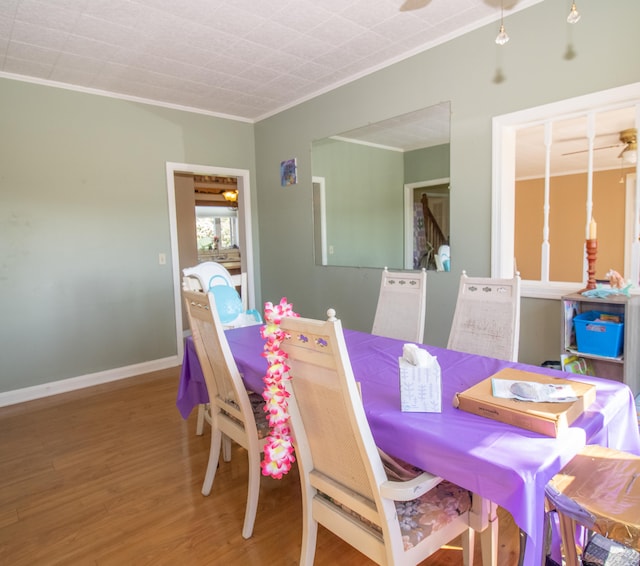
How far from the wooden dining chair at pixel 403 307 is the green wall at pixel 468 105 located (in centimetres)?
68

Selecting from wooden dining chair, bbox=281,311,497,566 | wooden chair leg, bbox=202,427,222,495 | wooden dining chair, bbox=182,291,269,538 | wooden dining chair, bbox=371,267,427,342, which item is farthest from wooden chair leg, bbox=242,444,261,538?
wooden dining chair, bbox=371,267,427,342

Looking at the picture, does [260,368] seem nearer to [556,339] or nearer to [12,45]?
[556,339]

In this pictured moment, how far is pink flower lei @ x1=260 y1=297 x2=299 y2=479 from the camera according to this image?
1.29 meters

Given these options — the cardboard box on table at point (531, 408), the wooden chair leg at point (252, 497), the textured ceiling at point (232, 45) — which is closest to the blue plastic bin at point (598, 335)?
the cardboard box on table at point (531, 408)

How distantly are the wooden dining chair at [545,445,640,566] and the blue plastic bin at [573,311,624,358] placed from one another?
977 millimetres

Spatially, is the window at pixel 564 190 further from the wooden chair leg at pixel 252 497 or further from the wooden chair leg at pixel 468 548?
the wooden chair leg at pixel 252 497

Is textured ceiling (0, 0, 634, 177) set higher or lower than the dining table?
higher

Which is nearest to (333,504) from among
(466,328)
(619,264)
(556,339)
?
(466,328)

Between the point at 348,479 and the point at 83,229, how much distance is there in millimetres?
3523

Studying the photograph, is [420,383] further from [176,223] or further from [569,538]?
[176,223]

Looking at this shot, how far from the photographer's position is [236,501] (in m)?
2.09

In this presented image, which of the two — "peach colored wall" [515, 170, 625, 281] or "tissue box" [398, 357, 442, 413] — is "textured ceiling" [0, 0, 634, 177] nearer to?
"tissue box" [398, 357, 442, 413]

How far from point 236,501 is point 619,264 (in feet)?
24.0

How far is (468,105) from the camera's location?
9.48 ft
